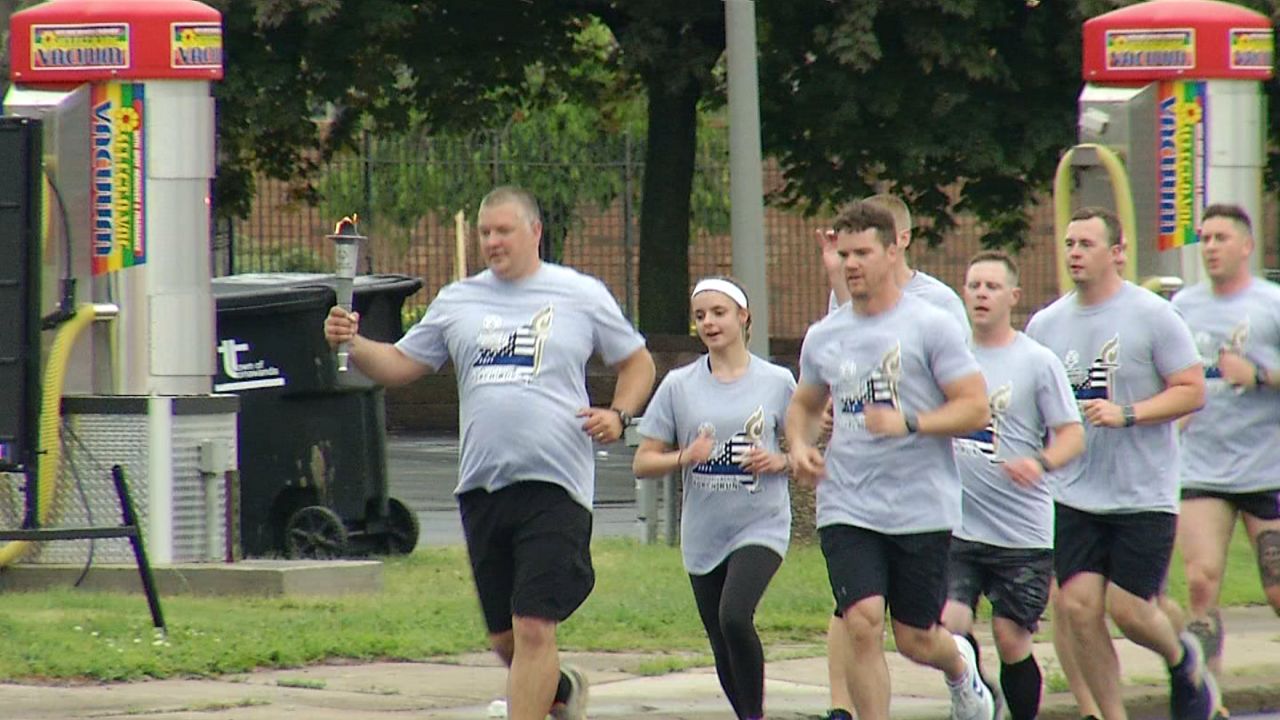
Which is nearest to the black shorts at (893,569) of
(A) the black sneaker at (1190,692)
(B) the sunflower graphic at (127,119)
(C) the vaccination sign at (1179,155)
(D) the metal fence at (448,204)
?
(A) the black sneaker at (1190,692)

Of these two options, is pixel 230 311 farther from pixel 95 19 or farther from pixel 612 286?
pixel 612 286

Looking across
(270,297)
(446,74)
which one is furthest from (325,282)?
(446,74)

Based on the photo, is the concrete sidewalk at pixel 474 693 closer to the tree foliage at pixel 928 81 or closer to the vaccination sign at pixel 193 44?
the vaccination sign at pixel 193 44

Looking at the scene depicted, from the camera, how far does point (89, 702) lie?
8898 millimetres

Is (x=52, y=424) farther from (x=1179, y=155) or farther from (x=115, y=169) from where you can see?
(x=1179, y=155)

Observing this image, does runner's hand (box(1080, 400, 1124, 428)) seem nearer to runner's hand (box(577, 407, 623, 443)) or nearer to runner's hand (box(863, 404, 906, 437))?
runner's hand (box(863, 404, 906, 437))

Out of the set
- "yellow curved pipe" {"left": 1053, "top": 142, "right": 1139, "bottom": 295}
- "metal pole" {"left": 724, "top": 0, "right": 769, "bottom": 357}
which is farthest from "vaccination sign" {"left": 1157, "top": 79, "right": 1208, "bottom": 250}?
"metal pole" {"left": 724, "top": 0, "right": 769, "bottom": 357}

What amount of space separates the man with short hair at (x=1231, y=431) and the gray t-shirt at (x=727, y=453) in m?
2.03

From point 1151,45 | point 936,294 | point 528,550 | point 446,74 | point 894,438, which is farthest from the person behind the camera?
point 446,74

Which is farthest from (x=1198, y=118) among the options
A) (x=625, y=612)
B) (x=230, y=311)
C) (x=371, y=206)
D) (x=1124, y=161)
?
(x=371, y=206)

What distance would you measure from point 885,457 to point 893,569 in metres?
0.37

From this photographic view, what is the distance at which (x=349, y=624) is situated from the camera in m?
11.0

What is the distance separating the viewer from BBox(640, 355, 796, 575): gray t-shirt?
830cm

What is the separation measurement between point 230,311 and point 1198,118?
530 cm
